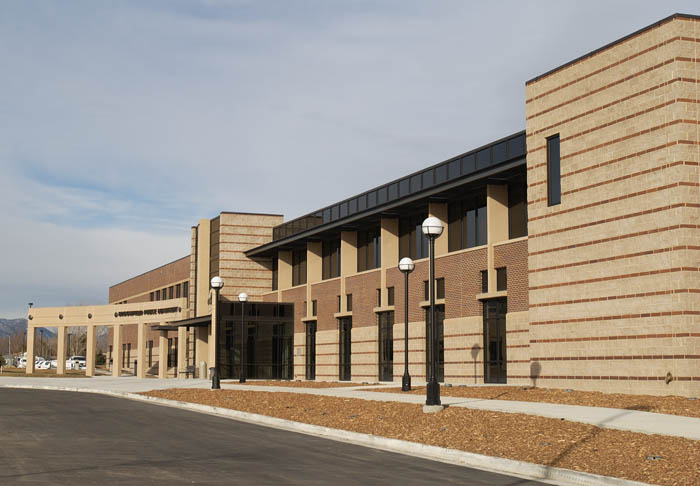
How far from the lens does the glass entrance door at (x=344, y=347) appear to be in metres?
46.7

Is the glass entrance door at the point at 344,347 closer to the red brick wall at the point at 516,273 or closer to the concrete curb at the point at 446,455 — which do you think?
the red brick wall at the point at 516,273

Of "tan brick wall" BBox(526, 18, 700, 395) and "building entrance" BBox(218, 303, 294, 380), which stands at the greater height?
"tan brick wall" BBox(526, 18, 700, 395)

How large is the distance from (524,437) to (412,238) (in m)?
26.7

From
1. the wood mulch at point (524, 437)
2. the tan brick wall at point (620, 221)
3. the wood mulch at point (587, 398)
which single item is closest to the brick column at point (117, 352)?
the wood mulch at point (587, 398)

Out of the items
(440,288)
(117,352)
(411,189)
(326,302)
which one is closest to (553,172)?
(440,288)

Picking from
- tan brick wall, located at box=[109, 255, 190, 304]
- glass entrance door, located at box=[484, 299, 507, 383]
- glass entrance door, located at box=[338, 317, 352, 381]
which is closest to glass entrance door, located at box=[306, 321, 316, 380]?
glass entrance door, located at box=[338, 317, 352, 381]

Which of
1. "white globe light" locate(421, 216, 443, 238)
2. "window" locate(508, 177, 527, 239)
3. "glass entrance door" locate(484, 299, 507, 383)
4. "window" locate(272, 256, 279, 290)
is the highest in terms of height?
"window" locate(508, 177, 527, 239)

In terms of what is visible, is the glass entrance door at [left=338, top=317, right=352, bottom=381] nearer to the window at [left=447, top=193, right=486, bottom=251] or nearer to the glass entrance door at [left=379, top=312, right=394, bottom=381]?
the glass entrance door at [left=379, top=312, right=394, bottom=381]

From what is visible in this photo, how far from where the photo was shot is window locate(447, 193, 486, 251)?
120 ft

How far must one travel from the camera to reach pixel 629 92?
2473 centimetres

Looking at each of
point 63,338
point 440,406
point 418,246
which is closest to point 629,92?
point 440,406

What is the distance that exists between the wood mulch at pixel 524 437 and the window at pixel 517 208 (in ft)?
42.1

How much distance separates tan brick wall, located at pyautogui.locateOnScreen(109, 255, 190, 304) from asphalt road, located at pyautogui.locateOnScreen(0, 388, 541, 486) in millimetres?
45215

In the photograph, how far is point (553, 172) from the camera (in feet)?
91.3
